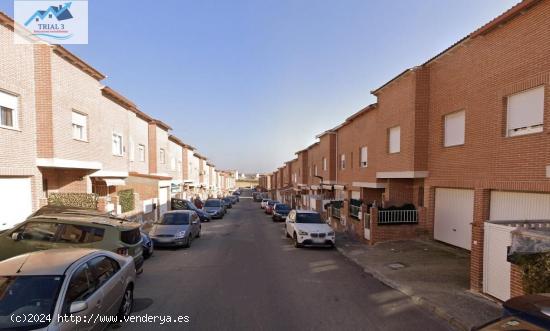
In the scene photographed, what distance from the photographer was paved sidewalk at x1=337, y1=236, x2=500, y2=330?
19.9ft

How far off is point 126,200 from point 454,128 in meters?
17.1

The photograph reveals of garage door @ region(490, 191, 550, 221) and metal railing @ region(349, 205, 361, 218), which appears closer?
garage door @ region(490, 191, 550, 221)

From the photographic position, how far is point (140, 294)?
712 cm

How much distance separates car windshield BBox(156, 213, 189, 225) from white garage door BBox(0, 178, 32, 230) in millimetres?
4941

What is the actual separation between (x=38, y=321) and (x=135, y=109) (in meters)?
21.0

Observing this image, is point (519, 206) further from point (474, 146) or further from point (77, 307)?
point (77, 307)

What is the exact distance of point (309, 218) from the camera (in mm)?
15445

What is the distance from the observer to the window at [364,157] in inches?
801

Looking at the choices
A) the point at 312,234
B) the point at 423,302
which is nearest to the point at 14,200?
the point at 312,234

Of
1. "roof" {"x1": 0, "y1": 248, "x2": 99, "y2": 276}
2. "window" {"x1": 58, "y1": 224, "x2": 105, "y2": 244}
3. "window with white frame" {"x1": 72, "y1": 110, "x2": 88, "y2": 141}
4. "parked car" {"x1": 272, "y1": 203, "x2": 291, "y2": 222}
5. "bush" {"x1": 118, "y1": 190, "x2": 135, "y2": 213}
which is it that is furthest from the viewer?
"parked car" {"x1": 272, "y1": 203, "x2": 291, "y2": 222}

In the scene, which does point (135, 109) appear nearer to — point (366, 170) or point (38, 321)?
point (366, 170)

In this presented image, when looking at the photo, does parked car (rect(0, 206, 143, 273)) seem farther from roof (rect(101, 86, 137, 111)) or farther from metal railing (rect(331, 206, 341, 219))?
metal railing (rect(331, 206, 341, 219))

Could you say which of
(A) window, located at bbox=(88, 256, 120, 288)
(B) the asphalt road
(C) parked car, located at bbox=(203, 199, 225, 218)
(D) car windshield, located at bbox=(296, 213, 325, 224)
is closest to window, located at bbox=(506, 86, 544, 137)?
(B) the asphalt road

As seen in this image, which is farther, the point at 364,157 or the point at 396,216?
the point at 364,157
